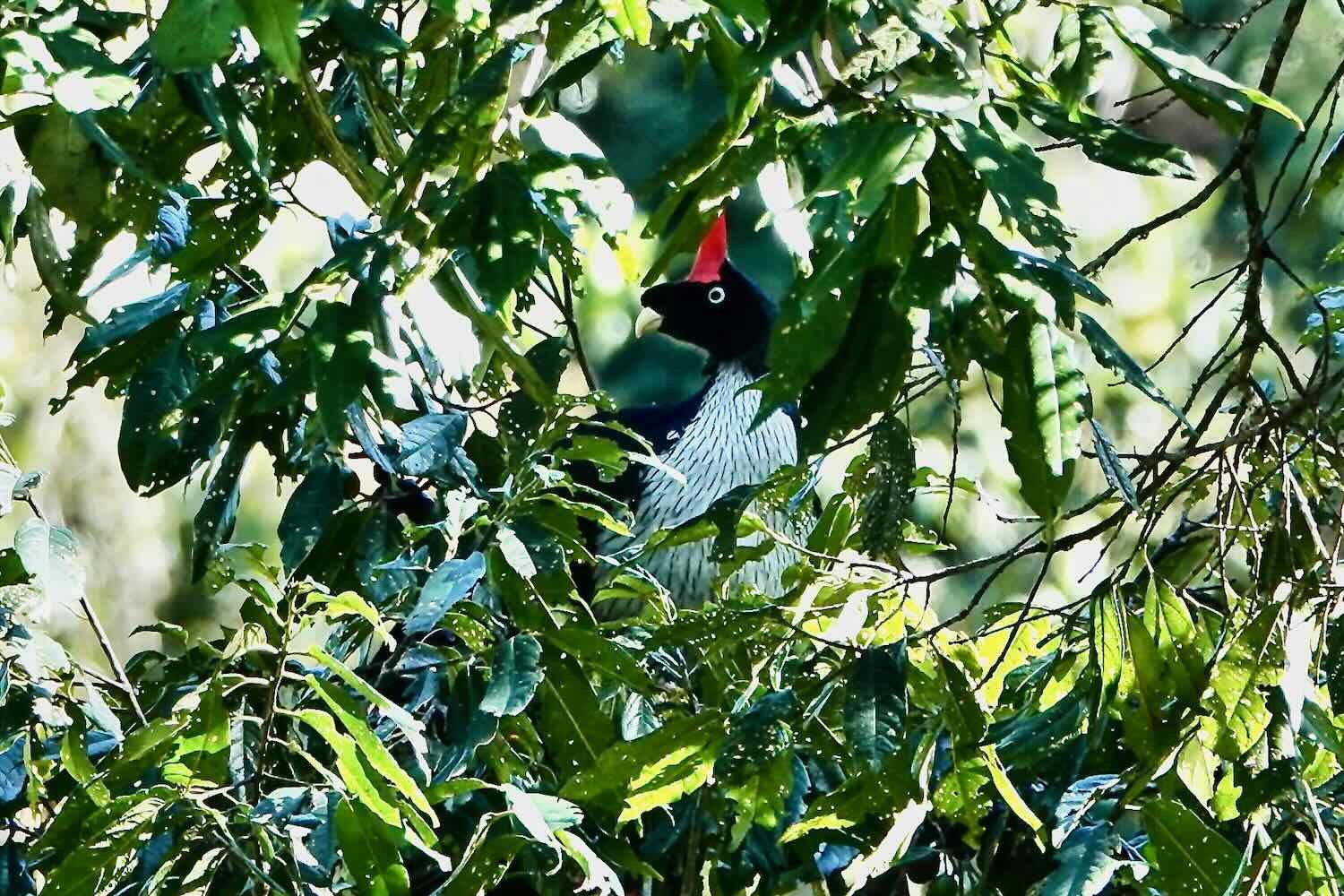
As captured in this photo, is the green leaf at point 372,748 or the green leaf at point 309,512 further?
the green leaf at point 309,512

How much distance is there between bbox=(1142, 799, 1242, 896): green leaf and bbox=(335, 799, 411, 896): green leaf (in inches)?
20.2

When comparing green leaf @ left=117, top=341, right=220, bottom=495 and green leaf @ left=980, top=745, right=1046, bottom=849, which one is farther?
green leaf @ left=117, top=341, right=220, bottom=495

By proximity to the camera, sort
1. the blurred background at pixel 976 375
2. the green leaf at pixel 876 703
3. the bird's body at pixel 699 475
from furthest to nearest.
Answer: the blurred background at pixel 976 375 < the bird's body at pixel 699 475 < the green leaf at pixel 876 703

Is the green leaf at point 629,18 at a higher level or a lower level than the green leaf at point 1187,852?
higher

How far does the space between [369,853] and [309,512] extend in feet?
1.34

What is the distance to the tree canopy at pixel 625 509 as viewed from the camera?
37.0 inches

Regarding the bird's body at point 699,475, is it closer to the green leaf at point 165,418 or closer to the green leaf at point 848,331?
the green leaf at point 165,418

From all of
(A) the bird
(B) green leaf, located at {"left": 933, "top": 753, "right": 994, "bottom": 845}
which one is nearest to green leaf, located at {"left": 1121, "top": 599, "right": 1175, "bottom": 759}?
(B) green leaf, located at {"left": 933, "top": 753, "right": 994, "bottom": 845}

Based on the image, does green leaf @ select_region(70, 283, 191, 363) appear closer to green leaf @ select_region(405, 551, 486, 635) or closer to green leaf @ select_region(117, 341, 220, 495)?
green leaf @ select_region(117, 341, 220, 495)

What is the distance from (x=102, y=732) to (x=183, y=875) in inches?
10.1

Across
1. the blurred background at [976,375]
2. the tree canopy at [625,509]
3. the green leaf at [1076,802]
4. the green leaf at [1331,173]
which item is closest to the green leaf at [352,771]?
the tree canopy at [625,509]

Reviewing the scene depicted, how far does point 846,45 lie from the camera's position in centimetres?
111

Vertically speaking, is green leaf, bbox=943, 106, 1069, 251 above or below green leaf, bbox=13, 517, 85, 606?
below

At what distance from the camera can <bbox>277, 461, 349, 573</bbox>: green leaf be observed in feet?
4.92
